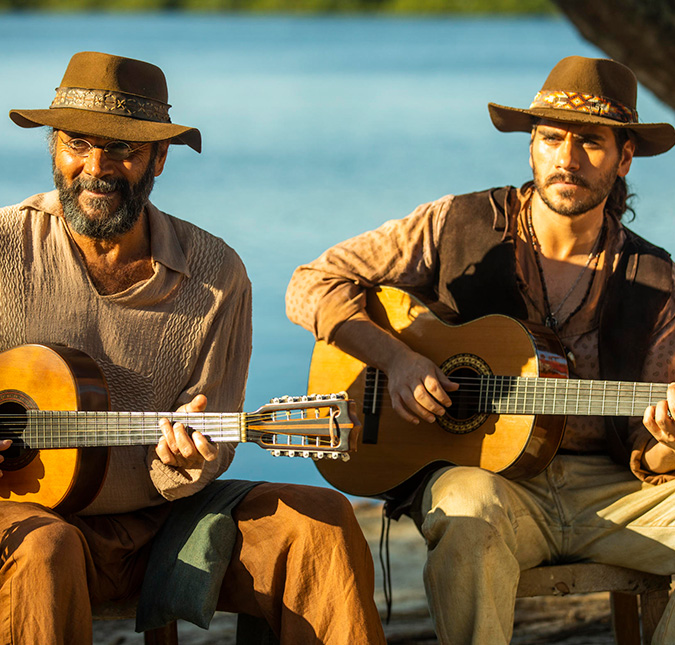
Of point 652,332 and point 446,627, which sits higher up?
point 652,332

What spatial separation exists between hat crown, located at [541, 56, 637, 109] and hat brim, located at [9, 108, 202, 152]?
1280mm

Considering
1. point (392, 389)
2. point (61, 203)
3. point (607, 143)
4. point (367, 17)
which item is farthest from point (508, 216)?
point (367, 17)

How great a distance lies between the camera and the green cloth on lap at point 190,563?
10.5ft

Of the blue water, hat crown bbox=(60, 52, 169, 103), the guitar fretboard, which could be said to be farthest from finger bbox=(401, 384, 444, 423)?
the blue water

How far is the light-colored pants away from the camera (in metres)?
3.34

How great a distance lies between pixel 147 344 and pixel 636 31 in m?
3.29

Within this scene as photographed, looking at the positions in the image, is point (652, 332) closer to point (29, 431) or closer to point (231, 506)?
point (231, 506)

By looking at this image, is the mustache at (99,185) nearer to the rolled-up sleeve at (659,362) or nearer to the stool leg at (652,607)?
the rolled-up sleeve at (659,362)

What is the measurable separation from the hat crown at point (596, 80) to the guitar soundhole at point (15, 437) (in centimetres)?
198

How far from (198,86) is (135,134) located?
28.2m

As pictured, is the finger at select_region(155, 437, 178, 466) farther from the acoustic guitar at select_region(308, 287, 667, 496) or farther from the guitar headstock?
the acoustic guitar at select_region(308, 287, 667, 496)

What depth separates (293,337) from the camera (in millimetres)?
11641

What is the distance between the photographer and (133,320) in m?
3.55

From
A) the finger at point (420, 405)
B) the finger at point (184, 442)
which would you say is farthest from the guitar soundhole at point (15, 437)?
the finger at point (420, 405)
